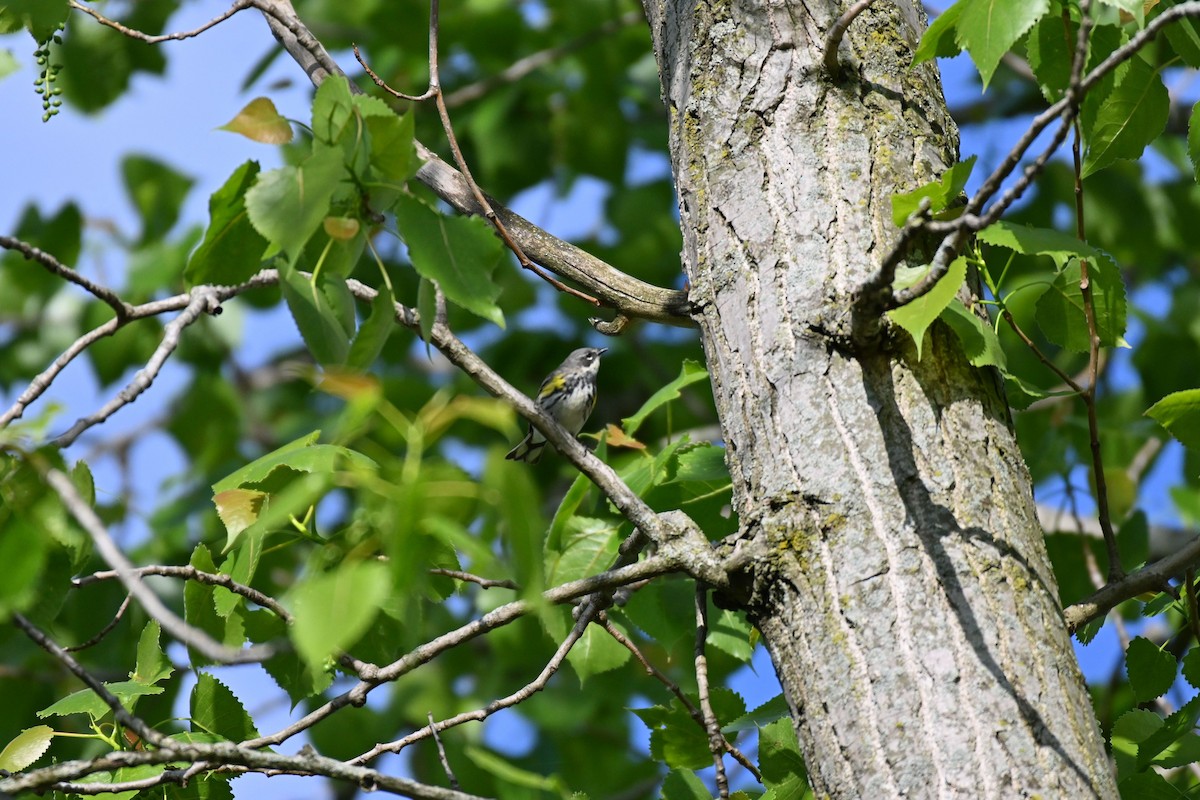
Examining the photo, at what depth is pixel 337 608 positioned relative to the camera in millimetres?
1040

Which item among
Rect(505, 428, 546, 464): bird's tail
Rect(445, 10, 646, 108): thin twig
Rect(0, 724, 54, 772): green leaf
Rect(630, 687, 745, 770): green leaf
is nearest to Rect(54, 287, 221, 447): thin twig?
Result: Rect(0, 724, 54, 772): green leaf

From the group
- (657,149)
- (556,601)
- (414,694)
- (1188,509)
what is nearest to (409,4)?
(657,149)

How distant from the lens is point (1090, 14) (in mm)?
1877

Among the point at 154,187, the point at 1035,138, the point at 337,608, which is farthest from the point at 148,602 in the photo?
the point at 154,187

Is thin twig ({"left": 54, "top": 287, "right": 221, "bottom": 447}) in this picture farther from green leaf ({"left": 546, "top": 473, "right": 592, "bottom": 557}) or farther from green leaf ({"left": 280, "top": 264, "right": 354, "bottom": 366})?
green leaf ({"left": 546, "top": 473, "right": 592, "bottom": 557})

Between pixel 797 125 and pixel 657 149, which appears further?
pixel 657 149

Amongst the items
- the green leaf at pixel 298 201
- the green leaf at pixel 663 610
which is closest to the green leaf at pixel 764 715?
the green leaf at pixel 663 610

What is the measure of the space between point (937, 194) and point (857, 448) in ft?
1.48

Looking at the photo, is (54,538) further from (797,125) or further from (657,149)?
(657,149)

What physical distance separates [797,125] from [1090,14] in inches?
21.0

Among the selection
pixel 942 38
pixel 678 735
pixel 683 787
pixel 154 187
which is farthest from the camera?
pixel 154 187

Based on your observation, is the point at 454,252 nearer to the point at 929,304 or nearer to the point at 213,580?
the point at 929,304

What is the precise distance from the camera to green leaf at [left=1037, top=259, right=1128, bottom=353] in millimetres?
2105

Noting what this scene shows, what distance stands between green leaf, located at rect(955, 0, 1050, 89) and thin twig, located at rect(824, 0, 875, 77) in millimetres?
171
